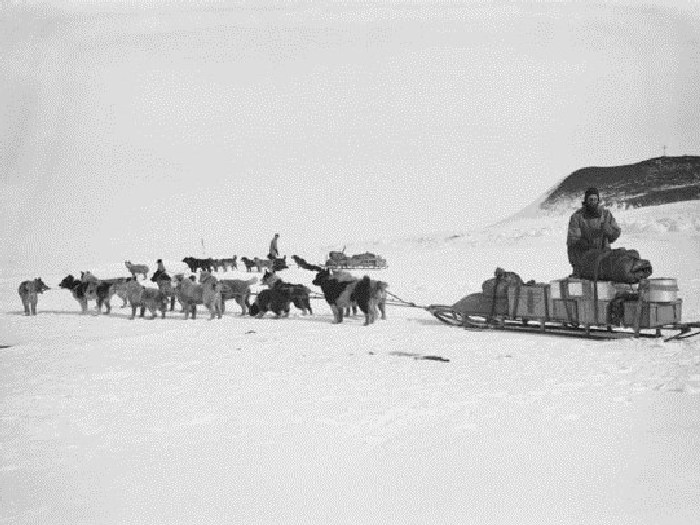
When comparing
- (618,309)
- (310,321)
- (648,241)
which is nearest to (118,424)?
→ (618,309)

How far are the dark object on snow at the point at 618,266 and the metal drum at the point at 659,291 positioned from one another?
218mm

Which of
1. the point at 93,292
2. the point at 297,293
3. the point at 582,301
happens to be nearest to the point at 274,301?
the point at 297,293

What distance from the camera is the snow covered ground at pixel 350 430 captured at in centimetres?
297

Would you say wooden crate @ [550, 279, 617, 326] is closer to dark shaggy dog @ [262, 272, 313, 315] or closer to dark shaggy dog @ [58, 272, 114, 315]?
dark shaggy dog @ [262, 272, 313, 315]

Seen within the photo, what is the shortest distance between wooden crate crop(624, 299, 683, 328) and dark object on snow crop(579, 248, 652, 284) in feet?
1.12

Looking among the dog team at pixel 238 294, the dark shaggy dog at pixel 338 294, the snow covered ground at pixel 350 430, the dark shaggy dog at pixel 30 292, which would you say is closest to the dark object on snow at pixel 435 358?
the snow covered ground at pixel 350 430

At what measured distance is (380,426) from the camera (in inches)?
172

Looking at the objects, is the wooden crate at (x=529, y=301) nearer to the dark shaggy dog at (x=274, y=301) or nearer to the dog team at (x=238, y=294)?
the dog team at (x=238, y=294)

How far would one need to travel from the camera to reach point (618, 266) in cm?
830

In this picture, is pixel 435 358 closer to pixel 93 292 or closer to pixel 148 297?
pixel 148 297

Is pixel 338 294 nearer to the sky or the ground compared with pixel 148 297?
nearer to the sky

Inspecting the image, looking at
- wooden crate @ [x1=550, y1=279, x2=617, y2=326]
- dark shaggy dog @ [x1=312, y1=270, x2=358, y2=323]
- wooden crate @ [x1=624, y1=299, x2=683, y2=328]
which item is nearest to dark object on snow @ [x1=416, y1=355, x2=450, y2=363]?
wooden crate @ [x1=550, y1=279, x2=617, y2=326]

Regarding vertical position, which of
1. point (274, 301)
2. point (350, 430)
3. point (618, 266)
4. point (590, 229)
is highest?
point (590, 229)

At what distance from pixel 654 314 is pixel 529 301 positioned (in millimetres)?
1851
